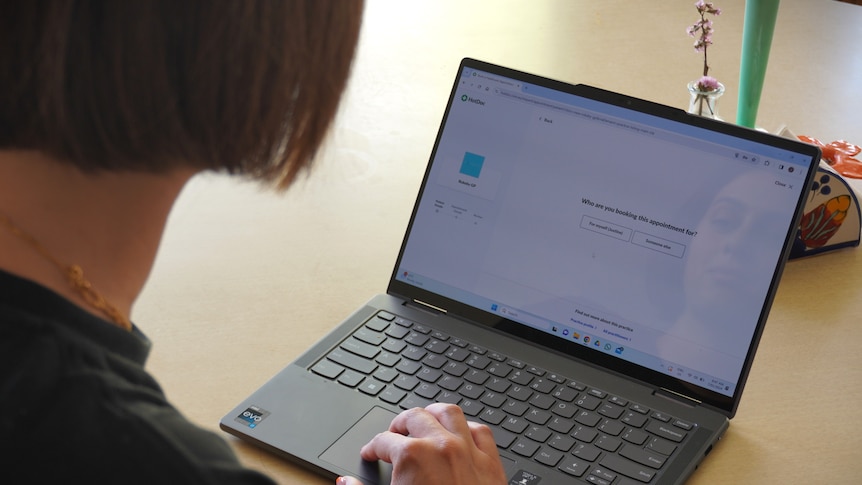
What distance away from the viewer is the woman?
0.54m

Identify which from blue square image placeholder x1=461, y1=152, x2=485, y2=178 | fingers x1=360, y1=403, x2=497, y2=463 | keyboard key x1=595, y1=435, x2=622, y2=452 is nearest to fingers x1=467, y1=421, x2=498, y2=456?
fingers x1=360, y1=403, x2=497, y2=463

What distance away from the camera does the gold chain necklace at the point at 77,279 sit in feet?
1.98

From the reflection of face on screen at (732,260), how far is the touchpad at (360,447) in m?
0.31

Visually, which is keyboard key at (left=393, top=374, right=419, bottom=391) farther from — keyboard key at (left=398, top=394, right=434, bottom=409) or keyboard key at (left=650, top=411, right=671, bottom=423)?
keyboard key at (left=650, top=411, right=671, bottom=423)

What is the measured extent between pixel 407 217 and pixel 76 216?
2.36 feet

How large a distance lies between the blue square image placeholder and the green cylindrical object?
465mm

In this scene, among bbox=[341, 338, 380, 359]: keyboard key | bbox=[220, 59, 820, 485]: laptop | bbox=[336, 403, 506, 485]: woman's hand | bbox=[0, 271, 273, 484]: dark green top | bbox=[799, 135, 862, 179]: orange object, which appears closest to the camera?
bbox=[0, 271, 273, 484]: dark green top

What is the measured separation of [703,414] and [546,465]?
17cm

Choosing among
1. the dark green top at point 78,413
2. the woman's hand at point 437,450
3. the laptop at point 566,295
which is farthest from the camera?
the laptop at point 566,295

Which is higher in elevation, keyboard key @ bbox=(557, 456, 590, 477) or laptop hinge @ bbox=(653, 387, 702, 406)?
laptop hinge @ bbox=(653, 387, 702, 406)

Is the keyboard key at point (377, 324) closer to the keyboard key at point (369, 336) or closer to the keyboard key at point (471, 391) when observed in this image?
the keyboard key at point (369, 336)

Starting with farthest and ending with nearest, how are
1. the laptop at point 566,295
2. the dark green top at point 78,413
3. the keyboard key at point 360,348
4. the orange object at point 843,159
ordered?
the orange object at point 843,159, the keyboard key at point 360,348, the laptop at point 566,295, the dark green top at point 78,413

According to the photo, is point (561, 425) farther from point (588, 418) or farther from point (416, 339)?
point (416, 339)

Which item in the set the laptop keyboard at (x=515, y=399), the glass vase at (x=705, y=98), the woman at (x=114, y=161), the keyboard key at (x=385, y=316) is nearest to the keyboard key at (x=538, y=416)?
the laptop keyboard at (x=515, y=399)
